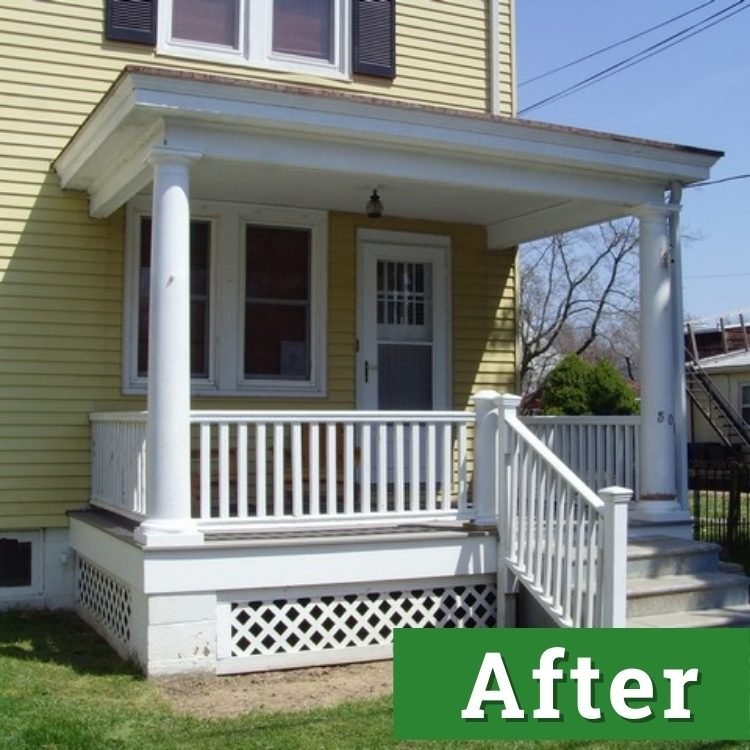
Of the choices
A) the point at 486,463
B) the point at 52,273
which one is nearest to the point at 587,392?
the point at 486,463

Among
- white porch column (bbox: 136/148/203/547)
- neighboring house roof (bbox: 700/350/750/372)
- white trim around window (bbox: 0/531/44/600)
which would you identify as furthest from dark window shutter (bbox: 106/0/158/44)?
neighboring house roof (bbox: 700/350/750/372)

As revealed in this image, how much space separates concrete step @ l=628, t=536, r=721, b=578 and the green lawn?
92.9 inches

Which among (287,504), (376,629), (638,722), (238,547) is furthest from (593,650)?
(287,504)

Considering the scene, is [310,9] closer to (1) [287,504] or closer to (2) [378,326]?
(2) [378,326]

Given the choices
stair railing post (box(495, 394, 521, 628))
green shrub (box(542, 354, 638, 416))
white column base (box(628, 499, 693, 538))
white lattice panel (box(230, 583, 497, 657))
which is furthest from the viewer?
green shrub (box(542, 354, 638, 416))

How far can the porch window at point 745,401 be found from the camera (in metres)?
29.5

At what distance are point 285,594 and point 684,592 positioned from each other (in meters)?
2.69

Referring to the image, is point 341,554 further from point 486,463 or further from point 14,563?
point 14,563

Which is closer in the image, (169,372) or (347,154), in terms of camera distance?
(169,372)

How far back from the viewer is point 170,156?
6.72 metres

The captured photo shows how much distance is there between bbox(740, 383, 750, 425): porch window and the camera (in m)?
29.5

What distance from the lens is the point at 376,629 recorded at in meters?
7.16

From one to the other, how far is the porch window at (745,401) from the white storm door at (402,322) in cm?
2159

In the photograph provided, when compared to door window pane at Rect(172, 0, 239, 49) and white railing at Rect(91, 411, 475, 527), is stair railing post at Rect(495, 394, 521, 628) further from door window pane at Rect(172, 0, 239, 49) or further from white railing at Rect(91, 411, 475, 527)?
door window pane at Rect(172, 0, 239, 49)
